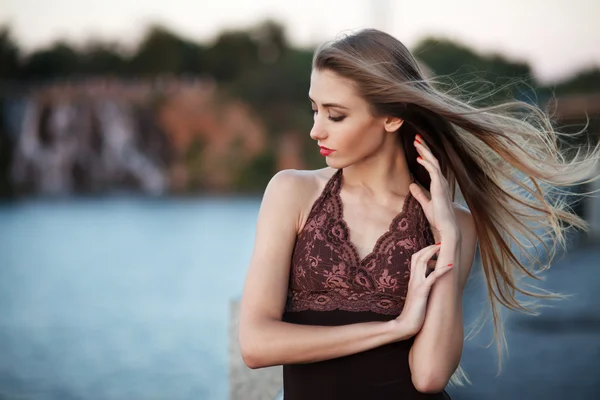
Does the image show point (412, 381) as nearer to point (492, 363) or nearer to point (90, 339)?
point (492, 363)

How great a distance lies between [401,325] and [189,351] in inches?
308

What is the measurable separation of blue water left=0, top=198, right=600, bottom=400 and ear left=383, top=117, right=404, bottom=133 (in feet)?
5.66

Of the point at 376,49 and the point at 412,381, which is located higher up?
the point at 376,49

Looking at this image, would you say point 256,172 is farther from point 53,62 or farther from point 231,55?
point 53,62

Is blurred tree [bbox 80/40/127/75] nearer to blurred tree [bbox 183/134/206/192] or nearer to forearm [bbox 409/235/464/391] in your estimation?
blurred tree [bbox 183/134/206/192]

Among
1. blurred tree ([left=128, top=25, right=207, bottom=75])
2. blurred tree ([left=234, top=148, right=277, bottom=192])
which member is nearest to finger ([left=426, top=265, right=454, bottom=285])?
blurred tree ([left=234, top=148, right=277, bottom=192])

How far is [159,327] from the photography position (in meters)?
11.5

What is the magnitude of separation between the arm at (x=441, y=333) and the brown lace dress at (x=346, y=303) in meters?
0.06

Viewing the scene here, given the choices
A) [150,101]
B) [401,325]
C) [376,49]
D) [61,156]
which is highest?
[150,101]

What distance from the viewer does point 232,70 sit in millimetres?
62469

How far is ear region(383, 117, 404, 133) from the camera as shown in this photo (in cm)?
243

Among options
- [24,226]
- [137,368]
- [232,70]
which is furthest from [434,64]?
[137,368]

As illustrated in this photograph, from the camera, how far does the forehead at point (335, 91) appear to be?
7.59 feet

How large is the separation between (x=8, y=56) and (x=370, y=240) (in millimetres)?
61788
